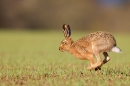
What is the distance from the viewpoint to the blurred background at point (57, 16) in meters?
62.4

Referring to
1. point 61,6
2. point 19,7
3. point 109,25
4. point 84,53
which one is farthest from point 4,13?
point 84,53

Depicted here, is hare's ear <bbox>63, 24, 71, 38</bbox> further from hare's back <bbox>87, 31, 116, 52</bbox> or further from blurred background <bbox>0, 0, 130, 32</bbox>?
blurred background <bbox>0, 0, 130, 32</bbox>

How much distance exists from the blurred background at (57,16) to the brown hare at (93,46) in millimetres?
49932

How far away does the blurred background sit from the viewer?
62406 mm

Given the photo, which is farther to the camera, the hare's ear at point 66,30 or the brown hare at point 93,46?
the hare's ear at point 66,30

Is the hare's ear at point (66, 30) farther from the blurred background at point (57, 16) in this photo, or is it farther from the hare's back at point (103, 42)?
the blurred background at point (57, 16)

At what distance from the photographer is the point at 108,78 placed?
938 centimetres

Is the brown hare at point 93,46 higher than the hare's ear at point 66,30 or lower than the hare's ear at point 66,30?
lower

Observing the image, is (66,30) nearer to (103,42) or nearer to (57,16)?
(103,42)

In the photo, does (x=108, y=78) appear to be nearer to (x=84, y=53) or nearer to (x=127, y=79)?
(x=127, y=79)

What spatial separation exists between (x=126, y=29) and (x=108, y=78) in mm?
55846

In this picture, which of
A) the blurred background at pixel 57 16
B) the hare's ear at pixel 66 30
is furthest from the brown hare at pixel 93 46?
the blurred background at pixel 57 16

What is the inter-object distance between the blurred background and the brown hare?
4993 cm

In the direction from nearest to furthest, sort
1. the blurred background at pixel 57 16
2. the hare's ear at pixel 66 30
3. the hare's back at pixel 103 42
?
1. the hare's back at pixel 103 42
2. the hare's ear at pixel 66 30
3. the blurred background at pixel 57 16
